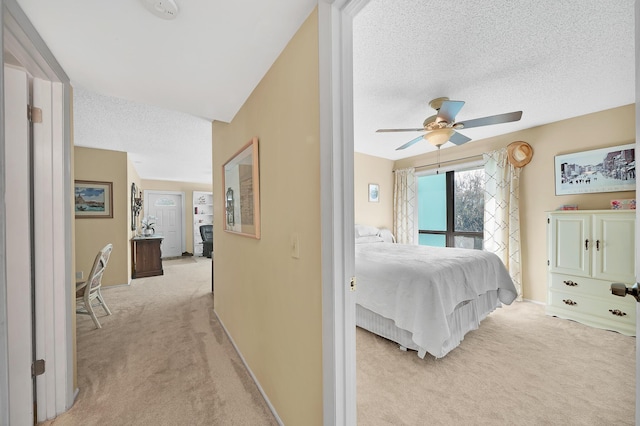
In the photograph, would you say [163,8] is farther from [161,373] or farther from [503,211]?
[503,211]

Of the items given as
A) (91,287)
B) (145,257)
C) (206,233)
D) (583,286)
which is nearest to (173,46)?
(91,287)

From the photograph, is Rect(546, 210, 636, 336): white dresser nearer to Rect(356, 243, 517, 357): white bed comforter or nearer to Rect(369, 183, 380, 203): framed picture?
Rect(356, 243, 517, 357): white bed comforter

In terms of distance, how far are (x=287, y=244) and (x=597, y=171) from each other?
12.8 feet

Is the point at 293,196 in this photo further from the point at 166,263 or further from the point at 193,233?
the point at 193,233

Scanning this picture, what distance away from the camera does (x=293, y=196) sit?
52.6 inches

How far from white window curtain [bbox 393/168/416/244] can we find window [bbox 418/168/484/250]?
315 mm

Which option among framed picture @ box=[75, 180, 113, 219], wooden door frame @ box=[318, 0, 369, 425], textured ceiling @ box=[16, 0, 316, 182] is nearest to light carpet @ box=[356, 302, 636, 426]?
wooden door frame @ box=[318, 0, 369, 425]

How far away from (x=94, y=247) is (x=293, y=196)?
4.67 m

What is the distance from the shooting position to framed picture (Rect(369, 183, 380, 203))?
5094 millimetres

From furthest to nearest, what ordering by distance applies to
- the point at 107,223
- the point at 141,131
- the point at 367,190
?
the point at 367,190 < the point at 107,223 < the point at 141,131

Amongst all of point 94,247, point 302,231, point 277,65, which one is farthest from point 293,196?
point 94,247

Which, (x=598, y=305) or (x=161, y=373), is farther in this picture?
(x=598, y=305)

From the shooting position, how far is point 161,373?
1982 mm

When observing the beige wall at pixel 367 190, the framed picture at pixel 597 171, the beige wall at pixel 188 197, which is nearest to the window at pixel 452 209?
the beige wall at pixel 367 190
